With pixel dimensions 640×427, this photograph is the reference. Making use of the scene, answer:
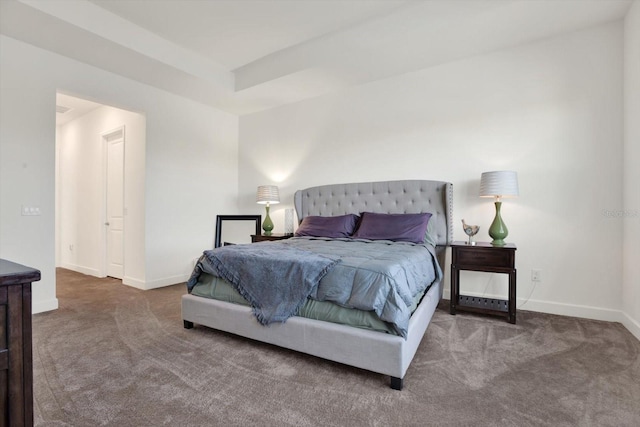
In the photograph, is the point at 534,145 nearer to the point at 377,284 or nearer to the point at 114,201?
the point at 377,284

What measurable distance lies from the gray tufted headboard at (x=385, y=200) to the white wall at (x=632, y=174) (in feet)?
4.72

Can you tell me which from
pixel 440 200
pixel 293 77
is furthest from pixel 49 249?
pixel 440 200

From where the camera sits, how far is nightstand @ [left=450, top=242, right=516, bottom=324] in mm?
2779

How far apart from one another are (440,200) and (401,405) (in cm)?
242

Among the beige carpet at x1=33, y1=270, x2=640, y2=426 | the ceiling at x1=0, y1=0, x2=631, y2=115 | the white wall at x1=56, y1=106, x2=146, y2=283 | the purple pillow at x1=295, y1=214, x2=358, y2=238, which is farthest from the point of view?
the white wall at x1=56, y1=106, x2=146, y2=283

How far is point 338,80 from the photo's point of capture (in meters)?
3.93

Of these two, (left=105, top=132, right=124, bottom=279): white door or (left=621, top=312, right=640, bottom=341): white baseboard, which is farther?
(left=105, top=132, right=124, bottom=279): white door

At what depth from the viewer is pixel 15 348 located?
838 millimetres

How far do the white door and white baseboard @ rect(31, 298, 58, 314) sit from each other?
1.32 meters

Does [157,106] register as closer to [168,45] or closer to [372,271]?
[168,45]

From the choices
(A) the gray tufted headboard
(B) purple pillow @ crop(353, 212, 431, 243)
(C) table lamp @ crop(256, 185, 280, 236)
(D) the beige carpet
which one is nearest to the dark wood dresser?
(D) the beige carpet

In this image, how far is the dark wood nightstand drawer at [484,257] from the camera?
281cm

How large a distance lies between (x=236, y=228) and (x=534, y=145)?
4.16m

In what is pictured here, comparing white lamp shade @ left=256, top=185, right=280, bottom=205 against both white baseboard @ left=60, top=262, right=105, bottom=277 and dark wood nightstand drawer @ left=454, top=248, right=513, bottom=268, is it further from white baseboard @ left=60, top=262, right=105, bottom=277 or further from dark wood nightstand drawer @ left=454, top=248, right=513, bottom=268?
white baseboard @ left=60, top=262, right=105, bottom=277
